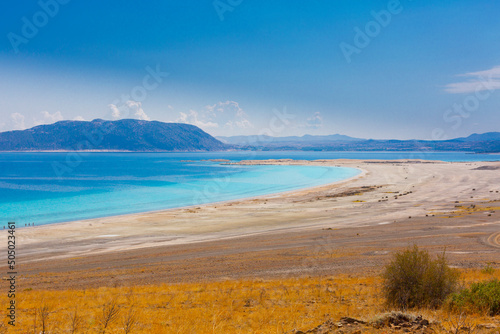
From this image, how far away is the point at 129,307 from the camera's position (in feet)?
33.8

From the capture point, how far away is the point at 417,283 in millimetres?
9617

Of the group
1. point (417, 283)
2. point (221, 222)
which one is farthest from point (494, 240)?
point (221, 222)

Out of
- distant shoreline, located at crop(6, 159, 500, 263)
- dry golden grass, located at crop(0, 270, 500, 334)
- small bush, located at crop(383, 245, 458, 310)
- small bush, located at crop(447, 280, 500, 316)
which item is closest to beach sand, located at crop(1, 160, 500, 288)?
distant shoreline, located at crop(6, 159, 500, 263)

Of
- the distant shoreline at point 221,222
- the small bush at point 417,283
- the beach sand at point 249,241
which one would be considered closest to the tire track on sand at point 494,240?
the beach sand at point 249,241

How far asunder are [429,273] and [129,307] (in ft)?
31.1

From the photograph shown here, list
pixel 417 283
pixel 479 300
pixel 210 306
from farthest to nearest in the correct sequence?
pixel 210 306
pixel 417 283
pixel 479 300

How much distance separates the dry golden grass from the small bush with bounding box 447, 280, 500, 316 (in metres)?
0.48

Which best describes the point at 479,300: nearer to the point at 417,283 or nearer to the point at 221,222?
the point at 417,283

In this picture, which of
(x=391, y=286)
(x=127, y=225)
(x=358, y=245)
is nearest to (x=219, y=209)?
(x=127, y=225)

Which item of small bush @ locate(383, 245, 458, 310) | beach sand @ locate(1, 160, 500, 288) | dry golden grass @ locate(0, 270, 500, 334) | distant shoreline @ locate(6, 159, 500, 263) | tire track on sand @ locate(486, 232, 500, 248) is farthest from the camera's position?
distant shoreline @ locate(6, 159, 500, 263)

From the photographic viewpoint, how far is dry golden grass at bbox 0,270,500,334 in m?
8.40

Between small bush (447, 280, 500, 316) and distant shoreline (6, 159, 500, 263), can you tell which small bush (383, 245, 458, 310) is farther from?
distant shoreline (6, 159, 500, 263)

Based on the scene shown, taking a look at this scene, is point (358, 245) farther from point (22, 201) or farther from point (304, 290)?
point (22, 201)

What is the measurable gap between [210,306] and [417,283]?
652 centimetres
